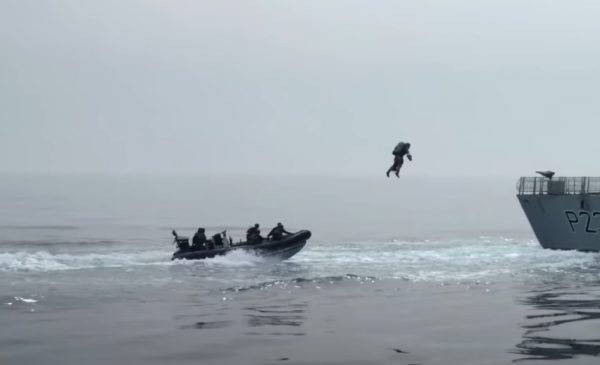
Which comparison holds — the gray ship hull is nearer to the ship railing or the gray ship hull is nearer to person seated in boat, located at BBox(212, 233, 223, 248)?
the ship railing

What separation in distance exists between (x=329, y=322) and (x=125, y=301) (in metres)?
7.14

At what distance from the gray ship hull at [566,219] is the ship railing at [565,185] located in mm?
419

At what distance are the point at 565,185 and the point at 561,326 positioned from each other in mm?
22957

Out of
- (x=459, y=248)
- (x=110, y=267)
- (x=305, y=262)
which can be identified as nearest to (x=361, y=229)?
(x=459, y=248)

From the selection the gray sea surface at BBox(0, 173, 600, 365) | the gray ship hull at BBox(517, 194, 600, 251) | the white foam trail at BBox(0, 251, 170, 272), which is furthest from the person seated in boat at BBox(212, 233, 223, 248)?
the gray ship hull at BBox(517, 194, 600, 251)

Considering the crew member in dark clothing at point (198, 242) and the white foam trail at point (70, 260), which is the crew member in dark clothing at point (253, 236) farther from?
the white foam trail at point (70, 260)

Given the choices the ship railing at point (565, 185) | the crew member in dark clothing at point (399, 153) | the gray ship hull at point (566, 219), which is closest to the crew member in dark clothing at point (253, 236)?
the crew member in dark clothing at point (399, 153)

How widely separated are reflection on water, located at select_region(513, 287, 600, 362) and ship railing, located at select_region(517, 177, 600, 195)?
48.0 feet

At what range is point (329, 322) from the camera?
2564cm

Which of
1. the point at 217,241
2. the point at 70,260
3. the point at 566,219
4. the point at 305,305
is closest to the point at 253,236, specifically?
the point at 217,241

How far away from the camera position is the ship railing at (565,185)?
46250 mm

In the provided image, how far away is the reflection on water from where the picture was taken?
21297 mm

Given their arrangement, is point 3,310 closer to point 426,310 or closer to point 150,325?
point 150,325

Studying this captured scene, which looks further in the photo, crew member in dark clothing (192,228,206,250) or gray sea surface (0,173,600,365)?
crew member in dark clothing (192,228,206,250)
